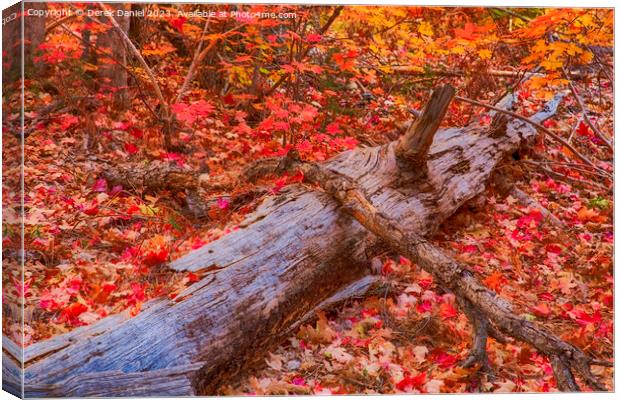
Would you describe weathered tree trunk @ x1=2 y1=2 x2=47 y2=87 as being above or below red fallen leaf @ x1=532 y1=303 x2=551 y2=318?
above

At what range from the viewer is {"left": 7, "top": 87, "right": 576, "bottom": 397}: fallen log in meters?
3.12

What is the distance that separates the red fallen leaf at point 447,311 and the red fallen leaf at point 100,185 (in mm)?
1969

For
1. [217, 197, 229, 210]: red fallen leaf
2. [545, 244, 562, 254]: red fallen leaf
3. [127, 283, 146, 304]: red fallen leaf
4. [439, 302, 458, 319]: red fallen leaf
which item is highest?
[217, 197, 229, 210]: red fallen leaf

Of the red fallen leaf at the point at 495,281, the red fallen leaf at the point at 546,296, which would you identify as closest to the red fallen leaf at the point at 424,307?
the red fallen leaf at the point at 495,281

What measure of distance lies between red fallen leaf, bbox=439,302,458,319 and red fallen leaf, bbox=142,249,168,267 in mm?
1575

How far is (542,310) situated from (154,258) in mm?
2176

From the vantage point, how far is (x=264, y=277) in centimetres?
355

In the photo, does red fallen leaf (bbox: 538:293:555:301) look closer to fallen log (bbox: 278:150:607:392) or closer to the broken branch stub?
fallen log (bbox: 278:150:607:392)

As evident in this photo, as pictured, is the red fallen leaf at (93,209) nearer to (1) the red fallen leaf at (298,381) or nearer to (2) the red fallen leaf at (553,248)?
(1) the red fallen leaf at (298,381)

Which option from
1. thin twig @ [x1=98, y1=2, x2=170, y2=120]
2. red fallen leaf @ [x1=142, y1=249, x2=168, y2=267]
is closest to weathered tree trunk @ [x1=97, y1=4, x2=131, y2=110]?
thin twig @ [x1=98, y1=2, x2=170, y2=120]

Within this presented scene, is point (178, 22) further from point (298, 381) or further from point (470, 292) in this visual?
point (470, 292)

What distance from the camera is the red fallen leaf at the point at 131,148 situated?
3.60m

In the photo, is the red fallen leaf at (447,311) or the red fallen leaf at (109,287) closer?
the red fallen leaf at (109,287)

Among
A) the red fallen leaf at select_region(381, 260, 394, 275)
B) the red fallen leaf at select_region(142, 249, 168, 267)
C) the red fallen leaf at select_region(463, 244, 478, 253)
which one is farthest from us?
the red fallen leaf at select_region(463, 244, 478, 253)
